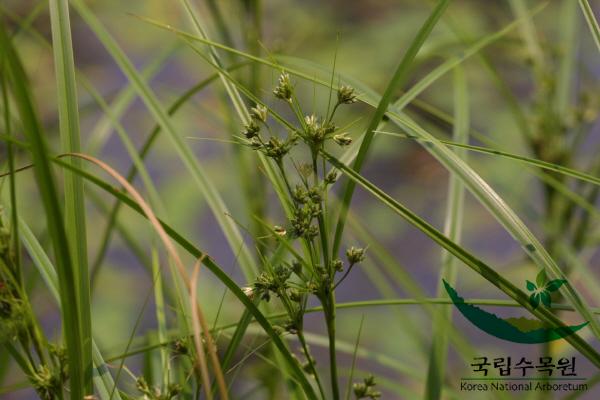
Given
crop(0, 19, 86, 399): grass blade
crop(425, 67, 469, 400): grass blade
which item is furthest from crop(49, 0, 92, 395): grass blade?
crop(425, 67, 469, 400): grass blade

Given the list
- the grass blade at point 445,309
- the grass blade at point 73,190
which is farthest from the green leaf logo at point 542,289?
the grass blade at point 73,190

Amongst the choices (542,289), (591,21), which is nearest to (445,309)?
(542,289)

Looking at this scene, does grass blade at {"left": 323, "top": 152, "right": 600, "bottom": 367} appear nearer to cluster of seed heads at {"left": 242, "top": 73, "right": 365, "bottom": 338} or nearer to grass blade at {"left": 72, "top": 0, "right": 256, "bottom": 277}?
cluster of seed heads at {"left": 242, "top": 73, "right": 365, "bottom": 338}

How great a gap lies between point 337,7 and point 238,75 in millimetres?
921

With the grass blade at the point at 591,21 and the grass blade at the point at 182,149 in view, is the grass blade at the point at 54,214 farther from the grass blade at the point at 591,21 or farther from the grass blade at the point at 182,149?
the grass blade at the point at 591,21

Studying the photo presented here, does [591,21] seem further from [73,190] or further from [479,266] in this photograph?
[73,190]

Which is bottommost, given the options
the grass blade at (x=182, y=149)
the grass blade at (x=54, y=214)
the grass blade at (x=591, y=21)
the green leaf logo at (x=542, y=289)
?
the grass blade at (x=54, y=214)

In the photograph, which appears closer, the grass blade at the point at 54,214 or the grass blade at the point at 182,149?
the grass blade at the point at 54,214

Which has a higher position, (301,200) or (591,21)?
(591,21)

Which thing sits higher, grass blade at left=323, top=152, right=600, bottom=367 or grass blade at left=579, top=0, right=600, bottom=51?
grass blade at left=579, top=0, right=600, bottom=51

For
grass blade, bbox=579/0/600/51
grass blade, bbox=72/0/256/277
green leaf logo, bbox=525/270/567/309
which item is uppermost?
grass blade, bbox=579/0/600/51

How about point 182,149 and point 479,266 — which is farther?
point 182,149

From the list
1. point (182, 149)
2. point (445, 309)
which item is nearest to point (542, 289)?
point (445, 309)

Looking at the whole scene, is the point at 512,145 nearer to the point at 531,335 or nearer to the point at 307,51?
the point at 307,51
